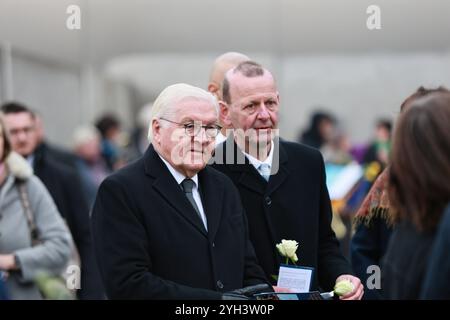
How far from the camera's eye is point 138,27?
13594mm

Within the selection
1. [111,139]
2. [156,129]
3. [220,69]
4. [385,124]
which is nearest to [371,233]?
[220,69]

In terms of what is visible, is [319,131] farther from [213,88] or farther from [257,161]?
[257,161]

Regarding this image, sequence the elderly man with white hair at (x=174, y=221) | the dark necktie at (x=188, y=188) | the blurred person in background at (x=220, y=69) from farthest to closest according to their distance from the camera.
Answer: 1. the blurred person in background at (x=220, y=69)
2. the dark necktie at (x=188, y=188)
3. the elderly man with white hair at (x=174, y=221)

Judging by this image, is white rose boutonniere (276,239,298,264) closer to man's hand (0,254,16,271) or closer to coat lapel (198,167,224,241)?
coat lapel (198,167,224,241)

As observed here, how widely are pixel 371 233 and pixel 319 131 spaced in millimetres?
7193

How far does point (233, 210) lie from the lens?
4.42 metres

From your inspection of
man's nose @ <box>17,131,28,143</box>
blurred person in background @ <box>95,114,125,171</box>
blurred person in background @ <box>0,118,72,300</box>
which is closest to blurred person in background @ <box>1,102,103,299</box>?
man's nose @ <box>17,131,28,143</box>

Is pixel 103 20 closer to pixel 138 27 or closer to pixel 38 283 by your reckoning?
pixel 138 27

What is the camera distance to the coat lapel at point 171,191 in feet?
13.8

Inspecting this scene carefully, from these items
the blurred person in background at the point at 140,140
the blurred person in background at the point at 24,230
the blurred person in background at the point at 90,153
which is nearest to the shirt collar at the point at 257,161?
the blurred person in background at the point at 24,230

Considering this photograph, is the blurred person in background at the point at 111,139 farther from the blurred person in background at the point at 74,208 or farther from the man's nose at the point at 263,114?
the man's nose at the point at 263,114

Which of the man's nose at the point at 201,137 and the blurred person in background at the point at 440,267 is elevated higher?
the man's nose at the point at 201,137

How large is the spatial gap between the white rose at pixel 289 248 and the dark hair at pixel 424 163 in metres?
1.17
